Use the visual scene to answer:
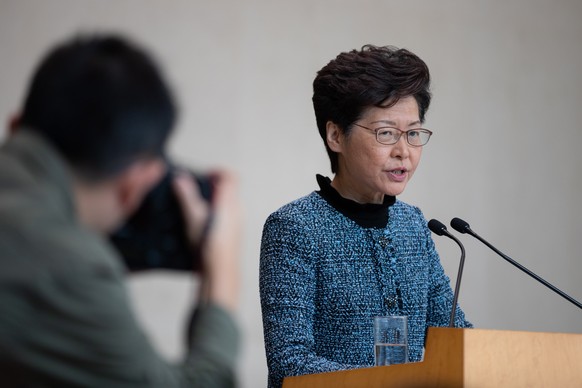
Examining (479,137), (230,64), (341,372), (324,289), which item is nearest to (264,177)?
(230,64)

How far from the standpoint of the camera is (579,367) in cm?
228

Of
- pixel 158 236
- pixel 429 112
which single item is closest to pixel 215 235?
pixel 158 236

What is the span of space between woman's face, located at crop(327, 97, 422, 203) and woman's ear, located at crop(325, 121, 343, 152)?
3 cm

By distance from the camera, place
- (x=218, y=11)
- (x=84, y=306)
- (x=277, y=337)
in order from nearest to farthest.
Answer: (x=84, y=306), (x=277, y=337), (x=218, y=11)

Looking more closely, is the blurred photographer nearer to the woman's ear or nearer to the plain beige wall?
the woman's ear

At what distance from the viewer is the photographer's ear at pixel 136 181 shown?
1.23 metres

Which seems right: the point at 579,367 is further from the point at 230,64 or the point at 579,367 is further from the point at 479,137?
the point at 479,137

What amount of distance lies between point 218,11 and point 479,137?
1.83 meters

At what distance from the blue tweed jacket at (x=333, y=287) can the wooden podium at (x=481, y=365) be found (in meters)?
0.29

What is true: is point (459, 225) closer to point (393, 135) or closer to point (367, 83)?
point (393, 135)

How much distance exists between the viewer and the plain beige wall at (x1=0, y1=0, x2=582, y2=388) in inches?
184

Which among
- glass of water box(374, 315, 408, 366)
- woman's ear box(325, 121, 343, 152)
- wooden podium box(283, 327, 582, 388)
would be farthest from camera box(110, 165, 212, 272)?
woman's ear box(325, 121, 343, 152)

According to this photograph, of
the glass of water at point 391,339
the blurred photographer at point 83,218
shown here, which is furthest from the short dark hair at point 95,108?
the glass of water at point 391,339

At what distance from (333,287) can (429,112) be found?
2.95 metres
